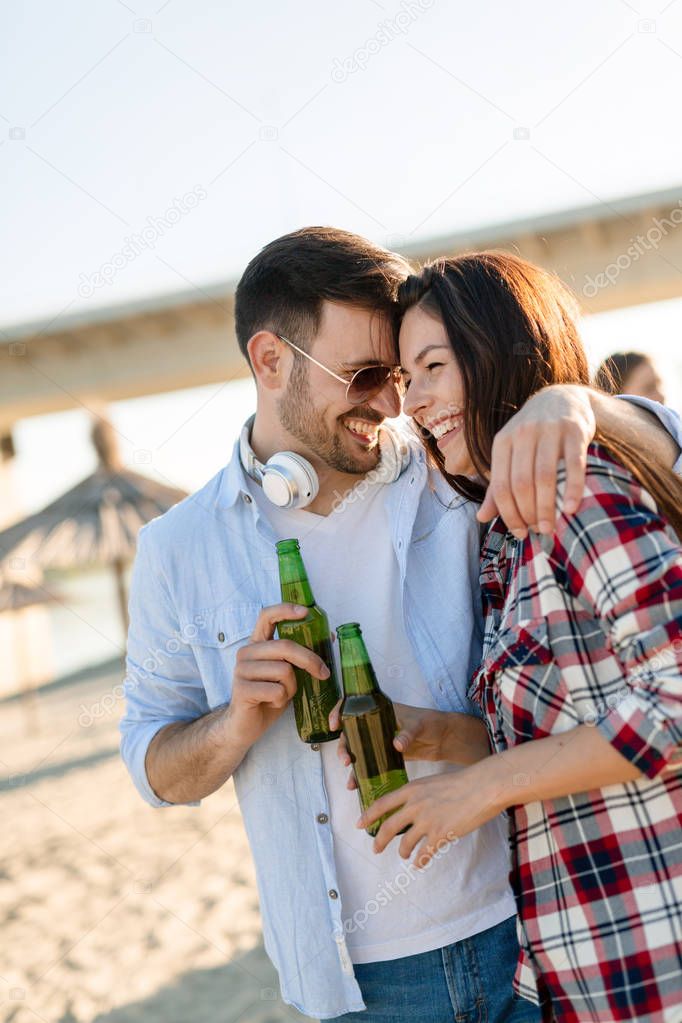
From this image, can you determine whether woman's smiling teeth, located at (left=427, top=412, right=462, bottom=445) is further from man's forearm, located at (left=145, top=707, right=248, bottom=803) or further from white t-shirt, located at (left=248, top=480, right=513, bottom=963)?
man's forearm, located at (left=145, top=707, right=248, bottom=803)

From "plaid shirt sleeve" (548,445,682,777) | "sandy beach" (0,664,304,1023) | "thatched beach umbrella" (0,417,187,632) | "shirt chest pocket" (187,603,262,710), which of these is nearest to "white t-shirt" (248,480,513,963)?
"shirt chest pocket" (187,603,262,710)

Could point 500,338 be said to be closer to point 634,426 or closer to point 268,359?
point 634,426

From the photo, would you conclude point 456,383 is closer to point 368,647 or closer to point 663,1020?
point 368,647

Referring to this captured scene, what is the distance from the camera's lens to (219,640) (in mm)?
2449

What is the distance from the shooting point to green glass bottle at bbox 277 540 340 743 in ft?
7.43

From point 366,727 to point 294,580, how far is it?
0.39 metres

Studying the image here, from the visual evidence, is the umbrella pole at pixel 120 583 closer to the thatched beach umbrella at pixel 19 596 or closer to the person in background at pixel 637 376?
the thatched beach umbrella at pixel 19 596

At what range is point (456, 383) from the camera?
2250 mm

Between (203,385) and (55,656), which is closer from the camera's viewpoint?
(203,385)

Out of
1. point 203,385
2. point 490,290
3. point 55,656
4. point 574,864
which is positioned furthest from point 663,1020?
point 55,656

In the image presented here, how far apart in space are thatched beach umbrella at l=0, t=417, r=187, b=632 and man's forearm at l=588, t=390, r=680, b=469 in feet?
46.5

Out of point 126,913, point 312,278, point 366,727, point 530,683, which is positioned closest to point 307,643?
point 366,727

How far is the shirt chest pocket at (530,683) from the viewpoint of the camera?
1897 millimetres

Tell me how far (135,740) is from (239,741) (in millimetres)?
361
